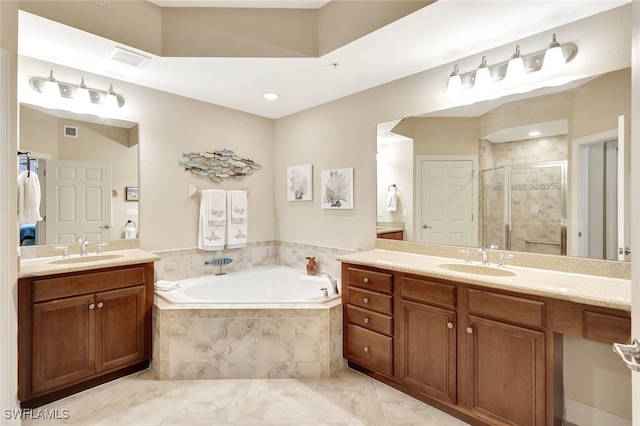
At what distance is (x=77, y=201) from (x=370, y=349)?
8.77 feet

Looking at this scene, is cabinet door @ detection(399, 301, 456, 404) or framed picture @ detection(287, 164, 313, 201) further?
framed picture @ detection(287, 164, 313, 201)

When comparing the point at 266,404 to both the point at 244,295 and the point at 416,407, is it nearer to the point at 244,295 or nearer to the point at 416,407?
the point at 416,407

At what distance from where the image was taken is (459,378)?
180 centimetres

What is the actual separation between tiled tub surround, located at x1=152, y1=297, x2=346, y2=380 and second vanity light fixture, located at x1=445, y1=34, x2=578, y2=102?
6.51 feet

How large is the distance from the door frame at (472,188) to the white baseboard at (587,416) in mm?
1057

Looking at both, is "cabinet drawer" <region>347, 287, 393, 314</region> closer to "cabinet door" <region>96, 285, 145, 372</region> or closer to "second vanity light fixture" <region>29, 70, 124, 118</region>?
"cabinet door" <region>96, 285, 145, 372</region>

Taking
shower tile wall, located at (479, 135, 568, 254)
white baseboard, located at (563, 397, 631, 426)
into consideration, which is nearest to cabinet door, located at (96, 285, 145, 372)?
shower tile wall, located at (479, 135, 568, 254)

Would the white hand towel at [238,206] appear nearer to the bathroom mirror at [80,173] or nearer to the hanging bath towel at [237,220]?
the hanging bath towel at [237,220]

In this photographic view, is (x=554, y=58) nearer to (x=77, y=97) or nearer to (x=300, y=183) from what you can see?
(x=300, y=183)

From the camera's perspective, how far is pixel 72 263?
2109mm

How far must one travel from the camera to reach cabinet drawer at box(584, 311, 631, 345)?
129cm

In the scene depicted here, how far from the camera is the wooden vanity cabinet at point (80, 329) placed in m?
1.87

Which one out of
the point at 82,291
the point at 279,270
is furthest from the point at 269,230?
the point at 82,291

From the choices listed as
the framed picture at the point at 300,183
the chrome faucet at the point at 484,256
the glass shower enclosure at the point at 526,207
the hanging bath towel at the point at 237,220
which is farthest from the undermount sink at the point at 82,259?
the glass shower enclosure at the point at 526,207
